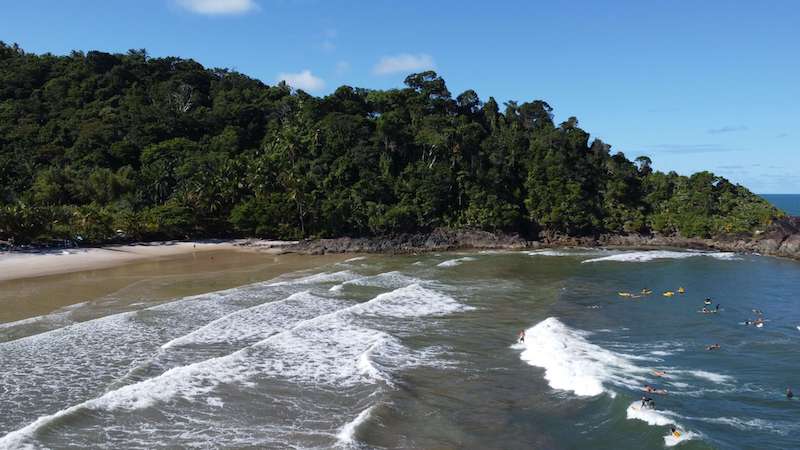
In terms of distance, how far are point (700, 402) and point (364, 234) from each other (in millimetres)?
48516

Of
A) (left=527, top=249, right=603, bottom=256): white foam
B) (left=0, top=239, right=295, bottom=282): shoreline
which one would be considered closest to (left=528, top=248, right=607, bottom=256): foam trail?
(left=527, top=249, right=603, bottom=256): white foam

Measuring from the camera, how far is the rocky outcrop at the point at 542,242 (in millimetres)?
59156

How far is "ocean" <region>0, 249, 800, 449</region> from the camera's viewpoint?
16.7 meters

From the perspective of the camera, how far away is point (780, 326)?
28844 millimetres

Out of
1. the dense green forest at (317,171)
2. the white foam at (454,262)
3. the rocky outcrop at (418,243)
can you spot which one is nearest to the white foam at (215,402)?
the white foam at (454,262)

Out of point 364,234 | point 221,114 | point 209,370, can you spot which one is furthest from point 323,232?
point 209,370

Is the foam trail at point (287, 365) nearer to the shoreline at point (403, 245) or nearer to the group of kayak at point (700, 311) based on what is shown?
the group of kayak at point (700, 311)

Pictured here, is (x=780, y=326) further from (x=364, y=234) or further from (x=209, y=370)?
(x=364, y=234)

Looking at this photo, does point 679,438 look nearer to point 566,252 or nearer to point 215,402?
point 215,402

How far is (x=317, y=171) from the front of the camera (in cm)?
7175

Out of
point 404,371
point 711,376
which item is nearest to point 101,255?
point 404,371

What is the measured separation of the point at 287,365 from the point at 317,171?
2004 inches

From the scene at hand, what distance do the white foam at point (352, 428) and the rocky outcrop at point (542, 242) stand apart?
42363 millimetres

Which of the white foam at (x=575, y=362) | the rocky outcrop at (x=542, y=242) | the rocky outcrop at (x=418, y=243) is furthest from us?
the rocky outcrop at (x=418, y=243)
